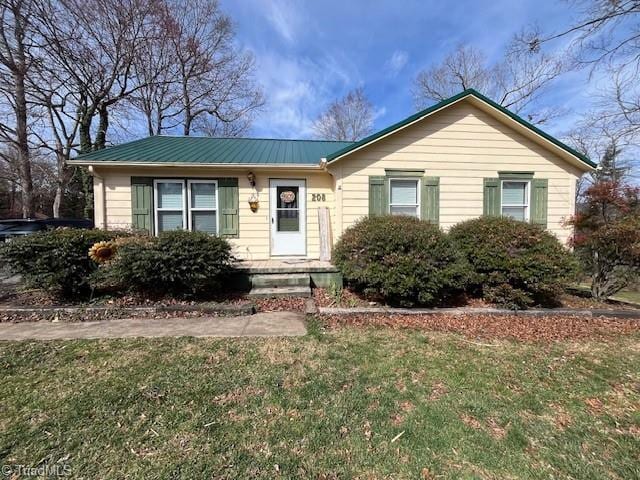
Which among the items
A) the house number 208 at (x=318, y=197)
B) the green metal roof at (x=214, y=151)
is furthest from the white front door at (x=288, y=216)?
the green metal roof at (x=214, y=151)

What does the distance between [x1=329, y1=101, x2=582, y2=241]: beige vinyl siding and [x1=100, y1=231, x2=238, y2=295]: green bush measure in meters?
3.32

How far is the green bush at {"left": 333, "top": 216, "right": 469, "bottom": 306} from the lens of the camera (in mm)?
5051

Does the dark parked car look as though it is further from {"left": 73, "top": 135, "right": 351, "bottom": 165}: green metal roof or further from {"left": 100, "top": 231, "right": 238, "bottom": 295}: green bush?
{"left": 100, "top": 231, "right": 238, "bottom": 295}: green bush

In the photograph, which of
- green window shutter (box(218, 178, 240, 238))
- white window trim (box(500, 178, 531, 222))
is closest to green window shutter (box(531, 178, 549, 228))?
white window trim (box(500, 178, 531, 222))

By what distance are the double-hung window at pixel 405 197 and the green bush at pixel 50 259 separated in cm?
672

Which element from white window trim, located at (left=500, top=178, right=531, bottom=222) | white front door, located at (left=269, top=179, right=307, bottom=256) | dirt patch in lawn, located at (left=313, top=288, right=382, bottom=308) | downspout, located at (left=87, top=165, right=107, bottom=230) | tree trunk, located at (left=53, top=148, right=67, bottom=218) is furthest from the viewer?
tree trunk, located at (left=53, top=148, right=67, bottom=218)

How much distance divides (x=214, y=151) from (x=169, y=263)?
14.5 feet

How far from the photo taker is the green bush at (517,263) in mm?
5176

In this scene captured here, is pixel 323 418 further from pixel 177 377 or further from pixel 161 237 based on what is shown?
pixel 161 237

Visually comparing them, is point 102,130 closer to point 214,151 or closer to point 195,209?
point 214,151

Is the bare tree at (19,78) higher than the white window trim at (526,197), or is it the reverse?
the bare tree at (19,78)

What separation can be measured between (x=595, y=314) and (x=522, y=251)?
1719 mm

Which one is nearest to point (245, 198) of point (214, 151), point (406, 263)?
point (214, 151)

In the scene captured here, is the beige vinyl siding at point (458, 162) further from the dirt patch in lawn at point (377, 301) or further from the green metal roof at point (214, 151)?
the dirt patch in lawn at point (377, 301)
